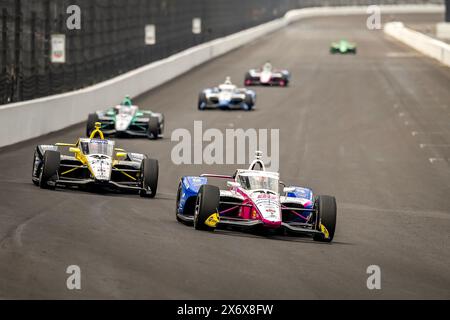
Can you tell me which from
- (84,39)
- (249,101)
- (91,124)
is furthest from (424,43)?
(91,124)

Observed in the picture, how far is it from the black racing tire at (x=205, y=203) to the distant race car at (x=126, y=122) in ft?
48.2

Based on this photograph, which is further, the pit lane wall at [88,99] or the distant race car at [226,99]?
the distant race car at [226,99]

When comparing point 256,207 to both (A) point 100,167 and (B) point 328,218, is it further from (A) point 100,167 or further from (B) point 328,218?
(A) point 100,167

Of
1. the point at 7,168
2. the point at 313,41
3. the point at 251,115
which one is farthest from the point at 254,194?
the point at 313,41

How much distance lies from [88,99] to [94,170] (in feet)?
59.1

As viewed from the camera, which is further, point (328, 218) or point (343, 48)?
point (343, 48)

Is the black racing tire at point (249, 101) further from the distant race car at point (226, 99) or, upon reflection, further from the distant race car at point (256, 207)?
the distant race car at point (256, 207)

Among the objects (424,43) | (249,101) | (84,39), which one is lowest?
(249,101)

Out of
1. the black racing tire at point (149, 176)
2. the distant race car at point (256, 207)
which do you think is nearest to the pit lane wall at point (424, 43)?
the black racing tire at point (149, 176)

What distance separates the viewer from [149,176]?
2047cm

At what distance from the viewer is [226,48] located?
75375mm

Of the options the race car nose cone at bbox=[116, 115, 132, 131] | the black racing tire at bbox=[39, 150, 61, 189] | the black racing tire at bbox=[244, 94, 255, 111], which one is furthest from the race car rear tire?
the black racing tire at bbox=[39, 150, 61, 189]

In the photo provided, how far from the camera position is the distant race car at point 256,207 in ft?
54.0
